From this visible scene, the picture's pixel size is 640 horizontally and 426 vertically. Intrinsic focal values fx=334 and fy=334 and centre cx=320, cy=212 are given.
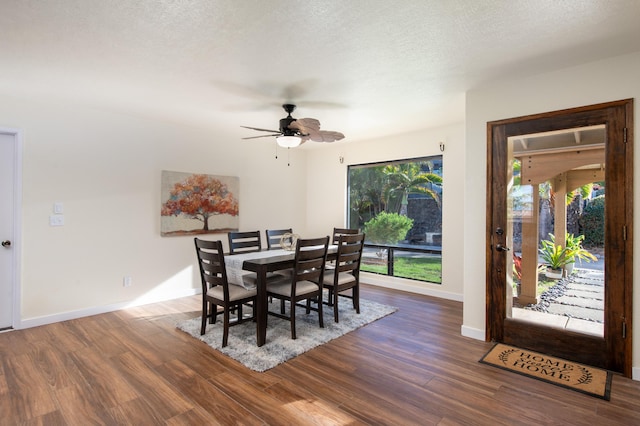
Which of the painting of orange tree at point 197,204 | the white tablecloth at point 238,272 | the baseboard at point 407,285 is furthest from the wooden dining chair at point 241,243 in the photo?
the baseboard at point 407,285

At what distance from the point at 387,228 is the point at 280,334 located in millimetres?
2946

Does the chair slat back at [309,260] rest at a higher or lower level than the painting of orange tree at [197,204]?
lower

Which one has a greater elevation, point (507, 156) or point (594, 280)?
point (507, 156)

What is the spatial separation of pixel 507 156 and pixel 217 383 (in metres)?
3.04

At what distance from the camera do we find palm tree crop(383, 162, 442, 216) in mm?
5078

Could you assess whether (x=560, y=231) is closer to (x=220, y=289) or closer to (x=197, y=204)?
(x=220, y=289)

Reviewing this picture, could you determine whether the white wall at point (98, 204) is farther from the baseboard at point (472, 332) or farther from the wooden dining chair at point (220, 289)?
the baseboard at point (472, 332)

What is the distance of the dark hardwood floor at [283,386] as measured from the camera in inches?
78.4

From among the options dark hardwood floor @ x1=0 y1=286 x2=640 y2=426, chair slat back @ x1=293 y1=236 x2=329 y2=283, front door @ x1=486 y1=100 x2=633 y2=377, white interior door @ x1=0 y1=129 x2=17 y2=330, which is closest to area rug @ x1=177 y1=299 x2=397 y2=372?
dark hardwood floor @ x1=0 y1=286 x2=640 y2=426

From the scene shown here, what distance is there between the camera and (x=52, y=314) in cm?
361

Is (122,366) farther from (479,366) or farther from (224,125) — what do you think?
(224,125)

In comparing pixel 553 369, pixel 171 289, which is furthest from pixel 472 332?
pixel 171 289

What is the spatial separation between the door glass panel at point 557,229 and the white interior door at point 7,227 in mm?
4863

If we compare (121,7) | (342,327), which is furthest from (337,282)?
(121,7)
